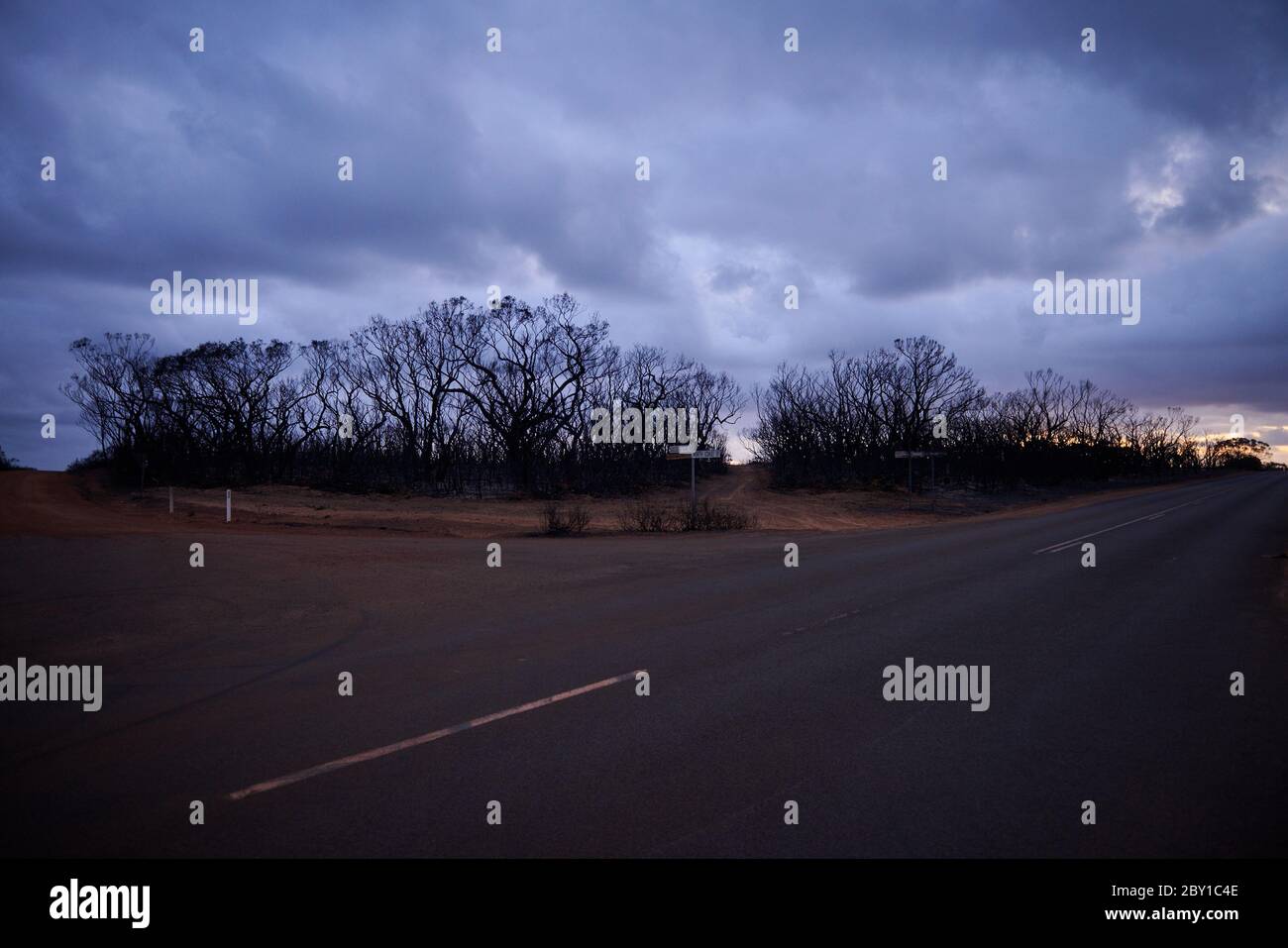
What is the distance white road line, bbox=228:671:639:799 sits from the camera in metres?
4.20

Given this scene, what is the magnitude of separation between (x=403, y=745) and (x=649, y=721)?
1733 millimetres

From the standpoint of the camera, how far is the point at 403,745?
4.83 m

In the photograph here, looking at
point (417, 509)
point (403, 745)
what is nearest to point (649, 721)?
point (403, 745)

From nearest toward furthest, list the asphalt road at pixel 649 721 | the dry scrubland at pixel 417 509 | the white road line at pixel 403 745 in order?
the asphalt road at pixel 649 721 < the white road line at pixel 403 745 < the dry scrubland at pixel 417 509

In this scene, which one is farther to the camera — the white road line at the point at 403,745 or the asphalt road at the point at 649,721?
the white road line at the point at 403,745

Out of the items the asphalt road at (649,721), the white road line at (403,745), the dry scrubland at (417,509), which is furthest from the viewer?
the dry scrubland at (417,509)

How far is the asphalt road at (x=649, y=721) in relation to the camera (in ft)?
12.1

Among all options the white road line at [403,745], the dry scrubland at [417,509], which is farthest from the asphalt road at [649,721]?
the dry scrubland at [417,509]

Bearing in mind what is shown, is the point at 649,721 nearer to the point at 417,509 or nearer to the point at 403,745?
the point at 403,745

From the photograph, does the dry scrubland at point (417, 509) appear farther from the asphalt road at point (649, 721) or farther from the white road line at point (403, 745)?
the white road line at point (403, 745)

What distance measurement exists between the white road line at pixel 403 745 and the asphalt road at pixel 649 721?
0.11 feet

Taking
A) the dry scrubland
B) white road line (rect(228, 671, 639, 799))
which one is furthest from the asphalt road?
the dry scrubland

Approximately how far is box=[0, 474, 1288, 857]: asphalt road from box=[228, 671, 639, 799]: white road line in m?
0.03

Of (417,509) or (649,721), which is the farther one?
(417,509)
